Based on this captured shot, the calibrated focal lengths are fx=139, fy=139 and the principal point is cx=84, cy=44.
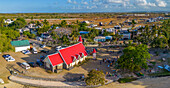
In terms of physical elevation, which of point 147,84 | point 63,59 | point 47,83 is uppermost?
point 63,59

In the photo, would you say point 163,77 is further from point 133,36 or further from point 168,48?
→ point 133,36

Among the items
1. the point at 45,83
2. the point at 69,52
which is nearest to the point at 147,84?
the point at 69,52

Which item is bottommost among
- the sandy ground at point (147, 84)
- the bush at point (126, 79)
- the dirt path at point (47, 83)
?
the sandy ground at point (147, 84)

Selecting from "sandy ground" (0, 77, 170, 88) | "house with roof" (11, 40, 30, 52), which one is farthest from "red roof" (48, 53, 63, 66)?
"house with roof" (11, 40, 30, 52)

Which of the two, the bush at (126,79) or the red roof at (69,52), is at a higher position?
the red roof at (69,52)

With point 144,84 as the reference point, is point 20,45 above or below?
above

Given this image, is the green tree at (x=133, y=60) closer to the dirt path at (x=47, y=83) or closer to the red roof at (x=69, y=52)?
the dirt path at (x=47, y=83)

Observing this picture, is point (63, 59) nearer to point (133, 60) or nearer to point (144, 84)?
point (133, 60)

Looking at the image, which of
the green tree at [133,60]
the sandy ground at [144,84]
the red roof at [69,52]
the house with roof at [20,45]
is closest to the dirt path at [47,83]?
the sandy ground at [144,84]

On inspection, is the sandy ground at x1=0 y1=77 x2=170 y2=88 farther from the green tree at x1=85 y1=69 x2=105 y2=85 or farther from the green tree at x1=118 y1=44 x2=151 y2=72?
the green tree at x1=118 y1=44 x2=151 y2=72
